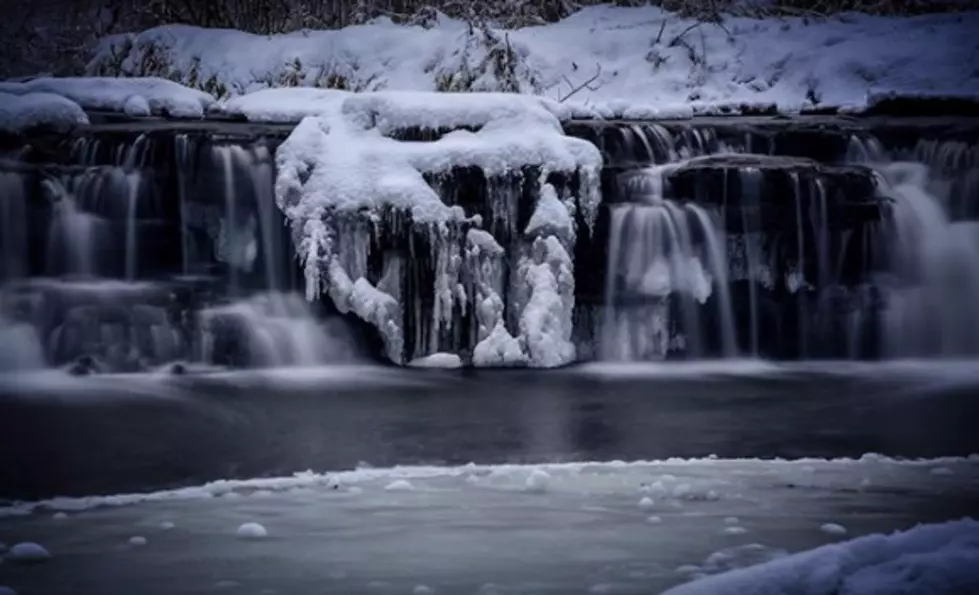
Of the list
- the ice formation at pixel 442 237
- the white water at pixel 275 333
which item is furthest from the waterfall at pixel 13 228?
the ice formation at pixel 442 237

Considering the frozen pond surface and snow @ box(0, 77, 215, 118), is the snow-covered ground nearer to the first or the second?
A: the frozen pond surface

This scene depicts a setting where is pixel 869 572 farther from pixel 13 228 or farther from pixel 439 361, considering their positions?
pixel 13 228

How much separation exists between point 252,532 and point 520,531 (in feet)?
2.51

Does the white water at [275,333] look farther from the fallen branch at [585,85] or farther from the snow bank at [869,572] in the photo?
the snow bank at [869,572]

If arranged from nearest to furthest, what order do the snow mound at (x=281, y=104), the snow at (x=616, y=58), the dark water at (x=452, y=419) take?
the dark water at (x=452, y=419), the snow mound at (x=281, y=104), the snow at (x=616, y=58)

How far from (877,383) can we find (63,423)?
13.7 ft

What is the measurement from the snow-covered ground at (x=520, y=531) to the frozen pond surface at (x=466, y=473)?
1 cm

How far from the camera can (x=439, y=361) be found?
26.7ft

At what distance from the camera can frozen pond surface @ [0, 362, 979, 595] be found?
12.1 ft

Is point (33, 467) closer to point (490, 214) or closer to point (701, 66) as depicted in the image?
point (490, 214)

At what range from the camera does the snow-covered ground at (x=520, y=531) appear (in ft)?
11.2

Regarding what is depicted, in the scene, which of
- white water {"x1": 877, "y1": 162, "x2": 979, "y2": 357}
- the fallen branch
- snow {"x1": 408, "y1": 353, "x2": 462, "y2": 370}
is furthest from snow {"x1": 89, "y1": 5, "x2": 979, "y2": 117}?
snow {"x1": 408, "y1": 353, "x2": 462, "y2": 370}

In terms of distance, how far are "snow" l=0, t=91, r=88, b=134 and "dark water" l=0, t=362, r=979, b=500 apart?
199 cm

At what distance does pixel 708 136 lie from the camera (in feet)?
30.7
